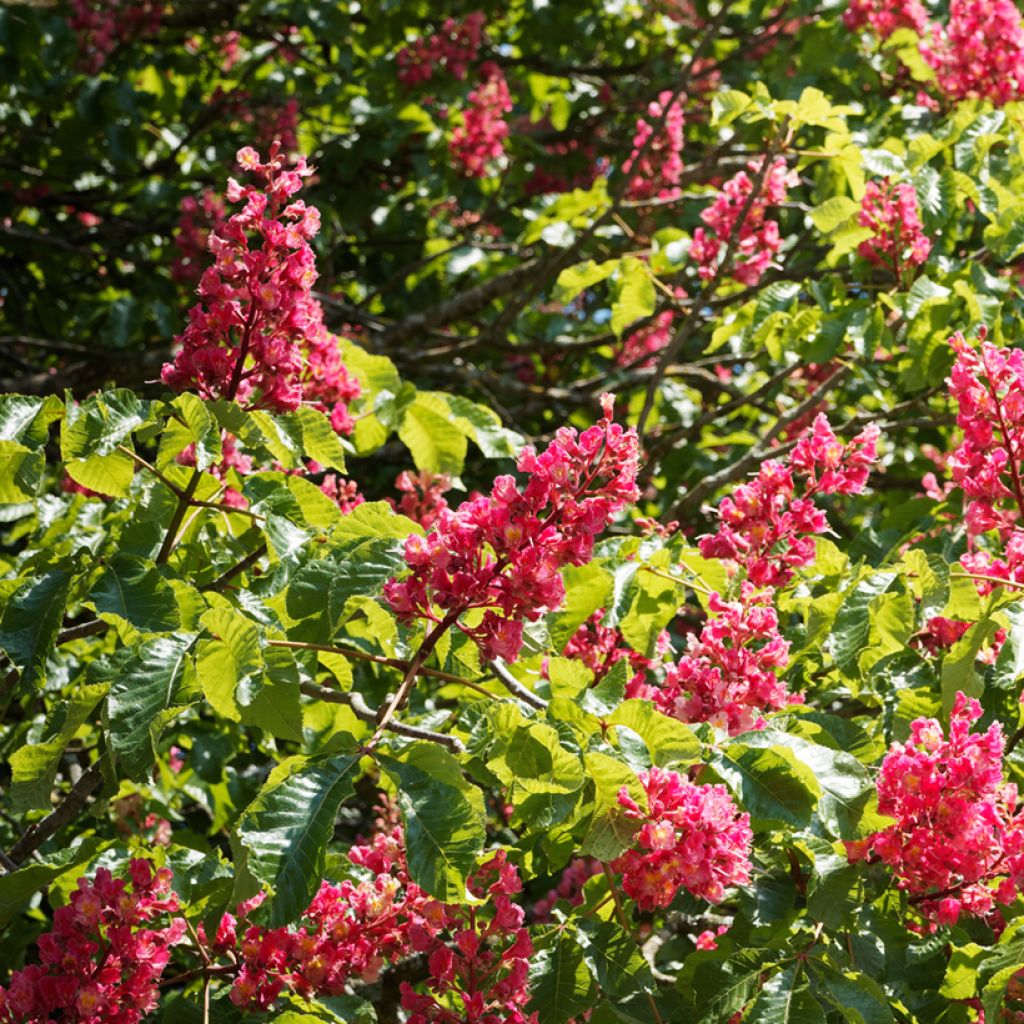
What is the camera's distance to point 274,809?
1.72m

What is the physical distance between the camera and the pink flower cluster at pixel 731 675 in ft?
7.16

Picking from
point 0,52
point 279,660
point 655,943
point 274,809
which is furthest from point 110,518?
point 0,52

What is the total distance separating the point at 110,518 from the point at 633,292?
5.51ft

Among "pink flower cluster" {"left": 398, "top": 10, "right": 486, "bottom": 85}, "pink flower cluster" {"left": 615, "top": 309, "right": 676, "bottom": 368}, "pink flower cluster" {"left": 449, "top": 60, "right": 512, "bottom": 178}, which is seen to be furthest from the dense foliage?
"pink flower cluster" {"left": 398, "top": 10, "right": 486, "bottom": 85}

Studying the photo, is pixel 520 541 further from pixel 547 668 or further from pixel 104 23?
pixel 104 23

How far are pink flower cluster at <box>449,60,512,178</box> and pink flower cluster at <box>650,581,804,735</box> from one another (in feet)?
11.5

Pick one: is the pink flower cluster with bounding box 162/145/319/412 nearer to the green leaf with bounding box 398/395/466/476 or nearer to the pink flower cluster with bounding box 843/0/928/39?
the green leaf with bounding box 398/395/466/476

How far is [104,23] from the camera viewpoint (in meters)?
5.47

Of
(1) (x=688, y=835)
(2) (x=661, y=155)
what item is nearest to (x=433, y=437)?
(1) (x=688, y=835)

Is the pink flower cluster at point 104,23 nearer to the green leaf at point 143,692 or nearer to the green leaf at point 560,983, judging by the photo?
the green leaf at point 143,692

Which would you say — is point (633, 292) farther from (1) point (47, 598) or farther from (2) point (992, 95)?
(1) point (47, 598)

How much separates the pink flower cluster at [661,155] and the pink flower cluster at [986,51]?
0.94m

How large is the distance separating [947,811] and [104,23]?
4.87m

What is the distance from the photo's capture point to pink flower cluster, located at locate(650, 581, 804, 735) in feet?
7.16
